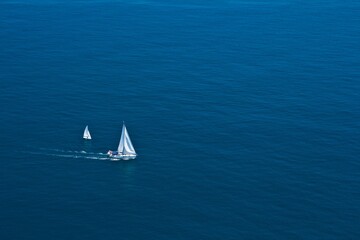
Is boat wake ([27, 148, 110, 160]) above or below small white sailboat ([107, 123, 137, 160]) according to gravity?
below

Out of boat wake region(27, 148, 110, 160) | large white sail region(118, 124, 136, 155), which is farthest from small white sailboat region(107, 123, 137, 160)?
boat wake region(27, 148, 110, 160)

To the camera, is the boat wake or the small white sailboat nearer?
the small white sailboat

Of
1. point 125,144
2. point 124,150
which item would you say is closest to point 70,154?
point 124,150

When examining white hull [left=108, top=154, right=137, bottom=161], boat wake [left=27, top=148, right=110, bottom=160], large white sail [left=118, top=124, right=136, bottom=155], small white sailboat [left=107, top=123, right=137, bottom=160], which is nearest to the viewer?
large white sail [left=118, top=124, right=136, bottom=155]

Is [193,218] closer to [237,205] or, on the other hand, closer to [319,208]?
[237,205]

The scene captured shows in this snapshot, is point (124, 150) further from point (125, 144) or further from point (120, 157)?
point (120, 157)

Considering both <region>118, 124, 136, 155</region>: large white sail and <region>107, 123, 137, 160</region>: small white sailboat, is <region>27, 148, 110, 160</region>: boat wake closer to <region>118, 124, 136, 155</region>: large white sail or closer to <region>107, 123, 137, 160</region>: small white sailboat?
<region>107, 123, 137, 160</region>: small white sailboat

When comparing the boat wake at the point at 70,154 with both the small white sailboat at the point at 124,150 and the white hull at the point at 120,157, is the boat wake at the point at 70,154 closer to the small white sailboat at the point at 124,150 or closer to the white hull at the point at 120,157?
the white hull at the point at 120,157

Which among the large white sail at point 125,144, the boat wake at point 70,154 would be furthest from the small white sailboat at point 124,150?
the boat wake at point 70,154

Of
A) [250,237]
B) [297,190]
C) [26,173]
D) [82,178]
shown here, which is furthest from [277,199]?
[26,173]
